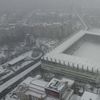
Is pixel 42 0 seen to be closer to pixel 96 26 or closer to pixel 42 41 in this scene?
pixel 96 26

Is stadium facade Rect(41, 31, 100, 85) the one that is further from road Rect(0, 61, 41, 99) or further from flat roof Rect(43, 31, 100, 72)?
road Rect(0, 61, 41, 99)

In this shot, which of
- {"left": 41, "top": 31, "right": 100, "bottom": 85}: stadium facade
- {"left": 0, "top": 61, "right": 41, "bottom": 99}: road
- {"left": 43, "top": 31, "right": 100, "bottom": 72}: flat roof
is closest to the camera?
{"left": 0, "top": 61, "right": 41, "bottom": 99}: road

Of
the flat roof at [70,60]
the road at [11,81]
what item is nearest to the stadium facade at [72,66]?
the flat roof at [70,60]

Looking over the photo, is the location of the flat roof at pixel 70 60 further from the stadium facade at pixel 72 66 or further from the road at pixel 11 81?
the road at pixel 11 81

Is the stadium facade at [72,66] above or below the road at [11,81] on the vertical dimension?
above

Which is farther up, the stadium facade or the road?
the stadium facade

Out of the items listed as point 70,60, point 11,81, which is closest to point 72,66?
point 70,60

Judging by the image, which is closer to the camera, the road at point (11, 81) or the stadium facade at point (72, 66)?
the road at point (11, 81)

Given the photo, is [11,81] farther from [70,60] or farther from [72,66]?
[70,60]

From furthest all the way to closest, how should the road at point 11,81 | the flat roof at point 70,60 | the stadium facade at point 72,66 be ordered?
the flat roof at point 70,60
the stadium facade at point 72,66
the road at point 11,81

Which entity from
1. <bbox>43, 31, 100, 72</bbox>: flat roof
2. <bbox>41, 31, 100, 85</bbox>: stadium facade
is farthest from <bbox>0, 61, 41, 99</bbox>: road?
<bbox>43, 31, 100, 72</bbox>: flat roof

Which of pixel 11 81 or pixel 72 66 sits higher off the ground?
pixel 72 66

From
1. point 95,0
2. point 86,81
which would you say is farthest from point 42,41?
point 95,0
